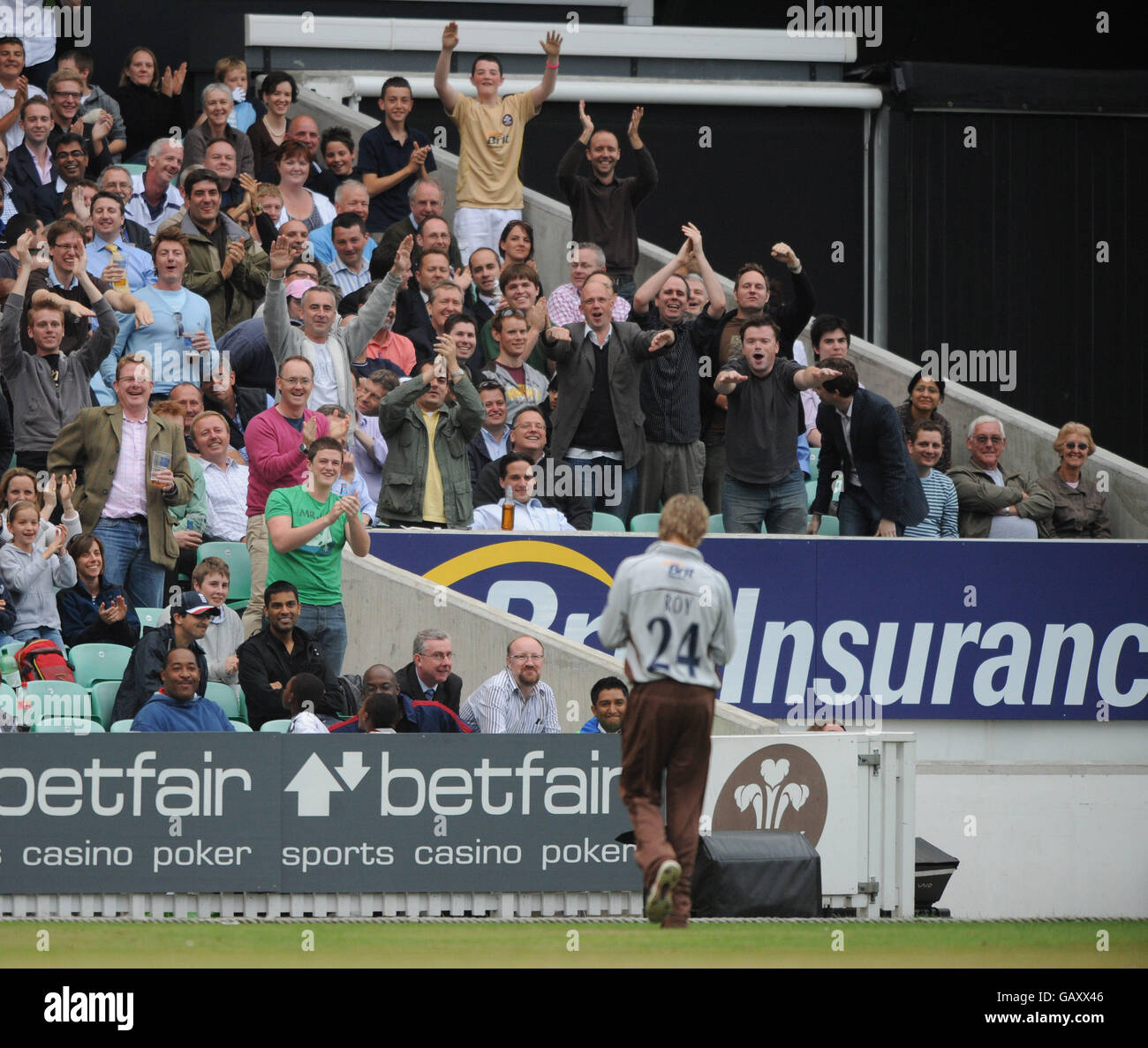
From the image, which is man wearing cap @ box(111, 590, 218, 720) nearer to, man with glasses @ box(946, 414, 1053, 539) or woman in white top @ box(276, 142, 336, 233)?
woman in white top @ box(276, 142, 336, 233)

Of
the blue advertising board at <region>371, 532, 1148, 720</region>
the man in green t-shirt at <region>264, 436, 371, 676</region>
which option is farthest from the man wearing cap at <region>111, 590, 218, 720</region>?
the blue advertising board at <region>371, 532, 1148, 720</region>

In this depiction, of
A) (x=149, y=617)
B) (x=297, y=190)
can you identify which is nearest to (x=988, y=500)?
(x=297, y=190)

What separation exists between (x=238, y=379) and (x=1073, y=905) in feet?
24.7

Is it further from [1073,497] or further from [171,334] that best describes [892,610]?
[171,334]

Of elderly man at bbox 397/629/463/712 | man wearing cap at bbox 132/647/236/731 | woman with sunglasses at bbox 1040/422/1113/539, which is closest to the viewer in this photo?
man wearing cap at bbox 132/647/236/731

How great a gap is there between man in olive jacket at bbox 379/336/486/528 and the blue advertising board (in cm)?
21

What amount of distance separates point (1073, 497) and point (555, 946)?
27.9 feet

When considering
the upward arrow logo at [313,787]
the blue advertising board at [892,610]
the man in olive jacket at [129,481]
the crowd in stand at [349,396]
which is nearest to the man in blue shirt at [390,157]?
the crowd in stand at [349,396]

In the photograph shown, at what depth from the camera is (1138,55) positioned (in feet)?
70.6

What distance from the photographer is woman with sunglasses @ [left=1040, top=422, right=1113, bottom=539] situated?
52.9 feet

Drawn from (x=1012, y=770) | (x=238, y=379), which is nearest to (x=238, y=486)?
(x=238, y=379)

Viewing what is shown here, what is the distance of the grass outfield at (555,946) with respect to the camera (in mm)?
8734

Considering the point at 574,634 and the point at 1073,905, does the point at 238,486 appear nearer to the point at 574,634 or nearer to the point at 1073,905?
the point at 574,634

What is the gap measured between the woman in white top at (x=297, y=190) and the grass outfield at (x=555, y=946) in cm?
758
